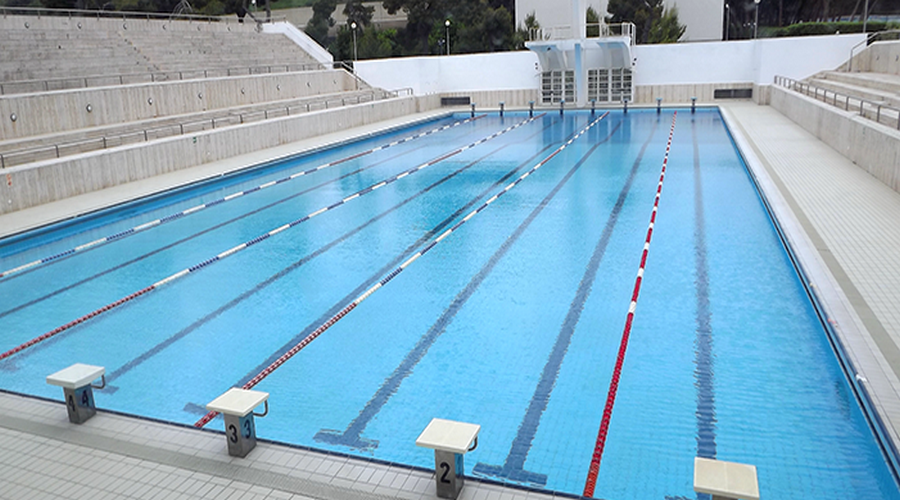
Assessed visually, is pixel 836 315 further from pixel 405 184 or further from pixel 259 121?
pixel 259 121

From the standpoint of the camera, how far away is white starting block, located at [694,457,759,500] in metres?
2.77

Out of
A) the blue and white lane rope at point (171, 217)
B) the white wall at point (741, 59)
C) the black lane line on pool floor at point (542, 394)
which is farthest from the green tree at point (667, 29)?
the black lane line on pool floor at point (542, 394)

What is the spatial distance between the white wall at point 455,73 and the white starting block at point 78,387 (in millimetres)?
24479

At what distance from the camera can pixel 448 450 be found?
3199 mm

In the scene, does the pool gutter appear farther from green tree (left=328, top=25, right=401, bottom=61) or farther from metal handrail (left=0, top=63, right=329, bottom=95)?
green tree (left=328, top=25, right=401, bottom=61)

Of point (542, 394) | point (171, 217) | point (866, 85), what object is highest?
point (866, 85)

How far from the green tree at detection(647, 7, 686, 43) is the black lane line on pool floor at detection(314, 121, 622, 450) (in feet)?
98.9

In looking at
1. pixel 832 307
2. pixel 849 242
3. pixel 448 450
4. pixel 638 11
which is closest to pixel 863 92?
pixel 849 242

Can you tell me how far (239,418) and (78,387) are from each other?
109cm

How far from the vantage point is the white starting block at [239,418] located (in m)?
3.63

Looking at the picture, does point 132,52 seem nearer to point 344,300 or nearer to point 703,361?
point 344,300

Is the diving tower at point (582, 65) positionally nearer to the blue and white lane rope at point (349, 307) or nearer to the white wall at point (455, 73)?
the white wall at point (455, 73)

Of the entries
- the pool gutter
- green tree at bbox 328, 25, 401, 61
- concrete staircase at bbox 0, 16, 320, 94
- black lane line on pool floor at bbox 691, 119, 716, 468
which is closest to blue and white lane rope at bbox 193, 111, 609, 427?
black lane line on pool floor at bbox 691, 119, 716, 468

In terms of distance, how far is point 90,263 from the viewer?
8156 millimetres
